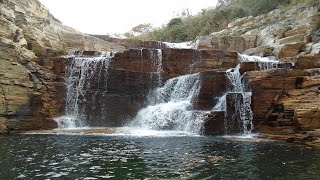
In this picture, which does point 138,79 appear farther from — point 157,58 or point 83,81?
point 83,81

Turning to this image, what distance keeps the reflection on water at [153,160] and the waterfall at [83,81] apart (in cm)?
852

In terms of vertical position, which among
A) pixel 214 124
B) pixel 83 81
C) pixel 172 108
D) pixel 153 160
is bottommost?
pixel 153 160

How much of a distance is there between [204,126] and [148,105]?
6107 mm

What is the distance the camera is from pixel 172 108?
19922 millimetres

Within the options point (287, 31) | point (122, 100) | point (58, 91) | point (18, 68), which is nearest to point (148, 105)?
point (122, 100)

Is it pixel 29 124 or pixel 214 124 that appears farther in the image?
pixel 29 124

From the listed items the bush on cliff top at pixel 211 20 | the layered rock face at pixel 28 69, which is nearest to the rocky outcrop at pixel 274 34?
the bush on cliff top at pixel 211 20

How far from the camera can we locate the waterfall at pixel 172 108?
61.3 ft

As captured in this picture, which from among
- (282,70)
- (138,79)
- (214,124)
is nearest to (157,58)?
(138,79)

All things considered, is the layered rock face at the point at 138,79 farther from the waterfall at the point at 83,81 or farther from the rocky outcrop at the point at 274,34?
the rocky outcrop at the point at 274,34

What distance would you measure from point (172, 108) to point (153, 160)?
1027 centimetres

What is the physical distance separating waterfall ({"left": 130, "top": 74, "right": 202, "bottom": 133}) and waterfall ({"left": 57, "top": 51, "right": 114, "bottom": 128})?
139 inches

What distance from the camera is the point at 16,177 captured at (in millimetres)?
7469

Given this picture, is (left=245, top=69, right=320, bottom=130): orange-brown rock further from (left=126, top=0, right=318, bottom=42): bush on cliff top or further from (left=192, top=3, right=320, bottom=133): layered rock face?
(left=126, top=0, right=318, bottom=42): bush on cliff top
